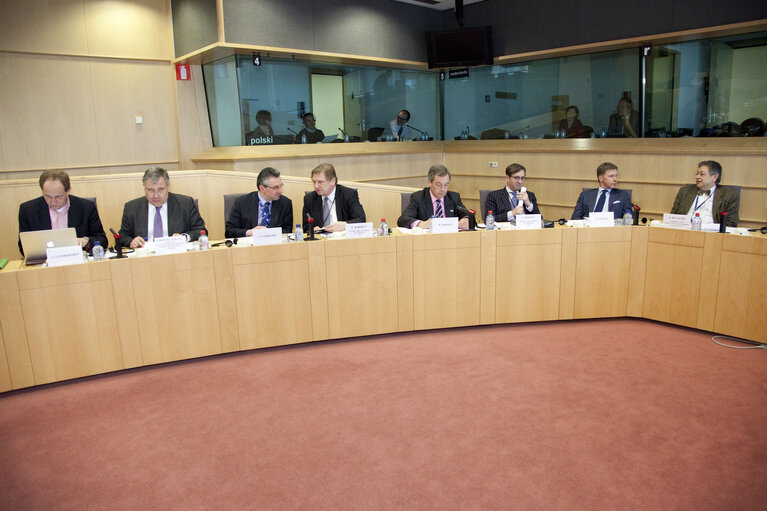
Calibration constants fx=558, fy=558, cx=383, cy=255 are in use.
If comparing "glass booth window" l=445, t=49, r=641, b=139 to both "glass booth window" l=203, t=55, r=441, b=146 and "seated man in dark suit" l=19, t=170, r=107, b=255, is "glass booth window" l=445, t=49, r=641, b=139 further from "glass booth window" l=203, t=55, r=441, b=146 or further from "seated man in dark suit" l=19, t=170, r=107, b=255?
"seated man in dark suit" l=19, t=170, r=107, b=255

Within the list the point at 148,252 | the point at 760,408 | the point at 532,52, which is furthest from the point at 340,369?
the point at 532,52

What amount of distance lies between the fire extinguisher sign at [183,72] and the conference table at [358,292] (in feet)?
13.2

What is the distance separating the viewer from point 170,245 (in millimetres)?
3822

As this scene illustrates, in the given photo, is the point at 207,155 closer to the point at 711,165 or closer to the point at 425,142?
the point at 425,142

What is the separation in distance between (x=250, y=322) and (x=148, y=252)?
840 millimetres

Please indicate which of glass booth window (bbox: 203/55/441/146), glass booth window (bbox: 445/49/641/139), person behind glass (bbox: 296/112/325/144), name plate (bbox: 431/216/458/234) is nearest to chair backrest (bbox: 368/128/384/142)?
glass booth window (bbox: 203/55/441/146)

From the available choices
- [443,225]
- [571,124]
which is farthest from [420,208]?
[571,124]

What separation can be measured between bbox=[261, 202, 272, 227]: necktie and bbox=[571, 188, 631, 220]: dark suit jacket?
2.78m

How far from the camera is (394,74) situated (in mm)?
8305

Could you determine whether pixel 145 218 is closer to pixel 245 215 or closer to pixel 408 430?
pixel 245 215

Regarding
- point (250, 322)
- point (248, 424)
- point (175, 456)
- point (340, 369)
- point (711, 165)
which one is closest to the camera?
point (175, 456)

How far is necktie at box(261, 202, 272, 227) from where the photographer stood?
474cm

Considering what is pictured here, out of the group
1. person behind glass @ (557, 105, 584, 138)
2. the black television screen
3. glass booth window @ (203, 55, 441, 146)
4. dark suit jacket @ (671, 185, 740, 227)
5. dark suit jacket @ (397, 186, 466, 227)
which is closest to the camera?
dark suit jacket @ (397, 186, 466, 227)

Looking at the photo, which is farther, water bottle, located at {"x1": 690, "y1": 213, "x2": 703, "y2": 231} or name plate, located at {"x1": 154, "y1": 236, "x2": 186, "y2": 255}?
water bottle, located at {"x1": 690, "y1": 213, "x2": 703, "y2": 231}
